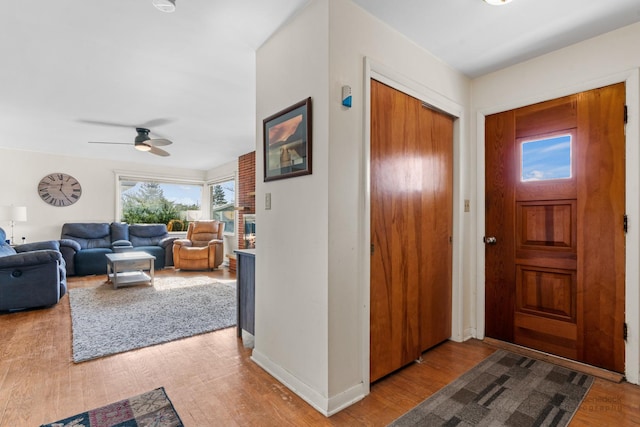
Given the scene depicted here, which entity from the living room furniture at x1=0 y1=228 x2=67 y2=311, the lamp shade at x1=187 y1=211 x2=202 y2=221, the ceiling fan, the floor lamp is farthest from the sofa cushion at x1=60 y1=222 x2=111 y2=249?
the ceiling fan

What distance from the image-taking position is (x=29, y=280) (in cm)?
349

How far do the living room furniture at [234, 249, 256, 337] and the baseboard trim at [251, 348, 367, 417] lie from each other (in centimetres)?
62

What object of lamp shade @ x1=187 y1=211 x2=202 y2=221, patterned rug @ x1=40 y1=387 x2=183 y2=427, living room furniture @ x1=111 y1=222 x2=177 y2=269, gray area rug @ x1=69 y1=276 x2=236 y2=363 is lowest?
gray area rug @ x1=69 y1=276 x2=236 y2=363

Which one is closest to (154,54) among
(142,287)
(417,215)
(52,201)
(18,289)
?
(417,215)

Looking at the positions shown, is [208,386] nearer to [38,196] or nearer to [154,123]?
[154,123]

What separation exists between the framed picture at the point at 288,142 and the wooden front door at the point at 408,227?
1.45ft

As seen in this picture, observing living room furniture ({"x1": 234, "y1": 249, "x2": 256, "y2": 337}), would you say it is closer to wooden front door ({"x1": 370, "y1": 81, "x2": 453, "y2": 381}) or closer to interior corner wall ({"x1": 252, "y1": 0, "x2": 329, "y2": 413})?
interior corner wall ({"x1": 252, "y1": 0, "x2": 329, "y2": 413})

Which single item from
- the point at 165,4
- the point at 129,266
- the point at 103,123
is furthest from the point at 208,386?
the point at 103,123

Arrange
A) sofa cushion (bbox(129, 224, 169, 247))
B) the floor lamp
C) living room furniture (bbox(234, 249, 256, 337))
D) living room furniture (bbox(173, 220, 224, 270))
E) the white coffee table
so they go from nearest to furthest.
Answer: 1. living room furniture (bbox(234, 249, 256, 337))
2. the white coffee table
3. the floor lamp
4. living room furniture (bbox(173, 220, 224, 270))
5. sofa cushion (bbox(129, 224, 169, 247))

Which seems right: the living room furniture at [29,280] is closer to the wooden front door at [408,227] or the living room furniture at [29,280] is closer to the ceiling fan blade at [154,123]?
the ceiling fan blade at [154,123]

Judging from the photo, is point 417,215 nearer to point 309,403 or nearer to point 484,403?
point 484,403

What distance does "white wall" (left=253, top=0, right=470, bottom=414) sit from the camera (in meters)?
1.73

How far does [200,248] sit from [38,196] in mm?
3262

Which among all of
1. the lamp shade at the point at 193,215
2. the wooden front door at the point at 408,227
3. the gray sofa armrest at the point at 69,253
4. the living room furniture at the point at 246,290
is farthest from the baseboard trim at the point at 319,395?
the lamp shade at the point at 193,215
